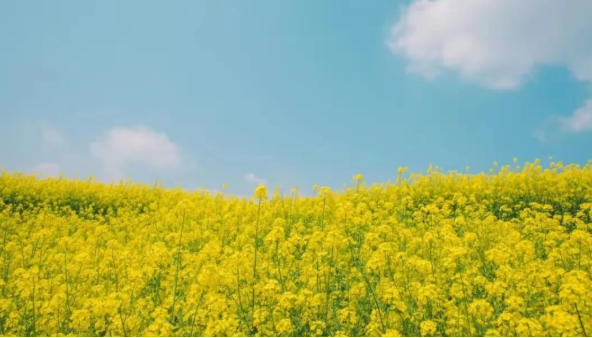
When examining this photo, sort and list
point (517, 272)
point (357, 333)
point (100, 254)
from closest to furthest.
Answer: point (357, 333) < point (517, 272) < point (100, 254)

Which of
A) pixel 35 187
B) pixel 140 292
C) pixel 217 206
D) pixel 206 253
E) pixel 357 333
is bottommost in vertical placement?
pixel 357 333

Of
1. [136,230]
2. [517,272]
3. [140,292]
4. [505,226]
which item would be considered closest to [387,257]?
[517,272]

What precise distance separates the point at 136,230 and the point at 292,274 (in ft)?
20.3

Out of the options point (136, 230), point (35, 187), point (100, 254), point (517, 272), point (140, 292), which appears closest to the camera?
point (517, 272)

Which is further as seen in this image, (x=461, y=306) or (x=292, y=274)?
(x=292, y=274)

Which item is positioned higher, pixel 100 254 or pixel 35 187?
pixel 35 187

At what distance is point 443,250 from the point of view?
6.92 meters

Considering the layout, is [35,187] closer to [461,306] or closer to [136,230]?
[136,230]

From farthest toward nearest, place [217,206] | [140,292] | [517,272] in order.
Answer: [217,206] < [140,292] < [517,272]

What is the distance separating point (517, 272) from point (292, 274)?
2.97 metres

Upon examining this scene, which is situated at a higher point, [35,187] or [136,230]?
[35,187]

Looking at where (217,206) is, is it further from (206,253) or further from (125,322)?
(125,322)

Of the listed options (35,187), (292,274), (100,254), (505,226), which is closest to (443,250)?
(292,274)

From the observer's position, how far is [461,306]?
5383 mm
